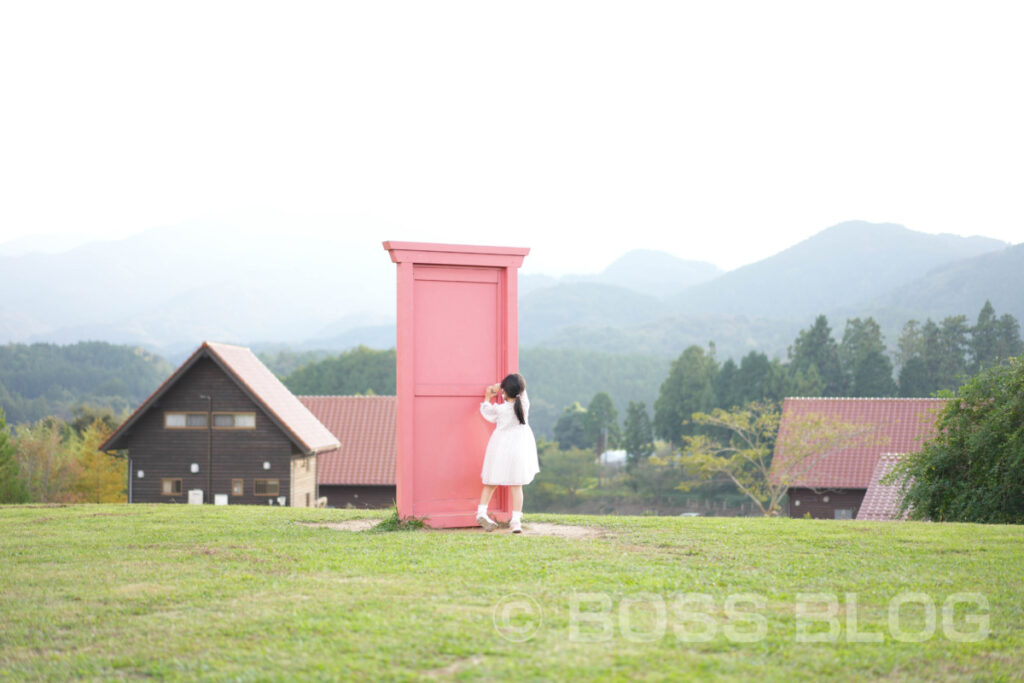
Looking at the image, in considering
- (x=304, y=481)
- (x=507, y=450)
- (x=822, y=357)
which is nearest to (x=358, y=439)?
(x=304, y=481)

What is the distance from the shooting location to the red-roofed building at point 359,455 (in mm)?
36094

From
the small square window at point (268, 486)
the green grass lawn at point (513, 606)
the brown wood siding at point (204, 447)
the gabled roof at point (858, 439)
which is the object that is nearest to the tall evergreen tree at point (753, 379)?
the gabled roof at point (858, 439)

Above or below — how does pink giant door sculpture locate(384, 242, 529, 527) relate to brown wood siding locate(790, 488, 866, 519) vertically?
above

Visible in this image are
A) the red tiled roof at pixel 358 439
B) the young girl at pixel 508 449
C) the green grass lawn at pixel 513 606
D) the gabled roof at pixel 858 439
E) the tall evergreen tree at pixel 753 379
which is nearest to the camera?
the green grass lawn at pixel 513 606

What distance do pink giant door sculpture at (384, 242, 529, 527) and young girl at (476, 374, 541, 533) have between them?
376 millimetres

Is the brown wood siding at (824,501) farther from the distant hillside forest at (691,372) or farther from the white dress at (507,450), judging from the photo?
the white dress at (507,450)

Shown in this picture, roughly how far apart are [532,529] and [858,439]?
98.0 ft

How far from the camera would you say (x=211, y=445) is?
31031 mm

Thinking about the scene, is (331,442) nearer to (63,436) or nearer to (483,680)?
(483,680)

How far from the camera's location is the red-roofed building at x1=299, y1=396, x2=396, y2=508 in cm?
3609

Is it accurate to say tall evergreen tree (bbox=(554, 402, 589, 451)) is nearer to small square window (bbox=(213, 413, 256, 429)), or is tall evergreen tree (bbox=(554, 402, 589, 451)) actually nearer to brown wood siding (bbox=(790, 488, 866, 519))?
brown wood siding (bbox=(790, 488, 866, 519))

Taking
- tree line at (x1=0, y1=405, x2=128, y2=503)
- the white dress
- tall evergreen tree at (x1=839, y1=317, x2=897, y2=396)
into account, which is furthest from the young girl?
→ tall evergreen tree at (x1=839, y1=317, x2=897, y2=396)

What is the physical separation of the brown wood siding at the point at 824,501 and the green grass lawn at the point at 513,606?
2828cm

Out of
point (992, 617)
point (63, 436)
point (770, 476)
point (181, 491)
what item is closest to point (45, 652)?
point (992, 617)
